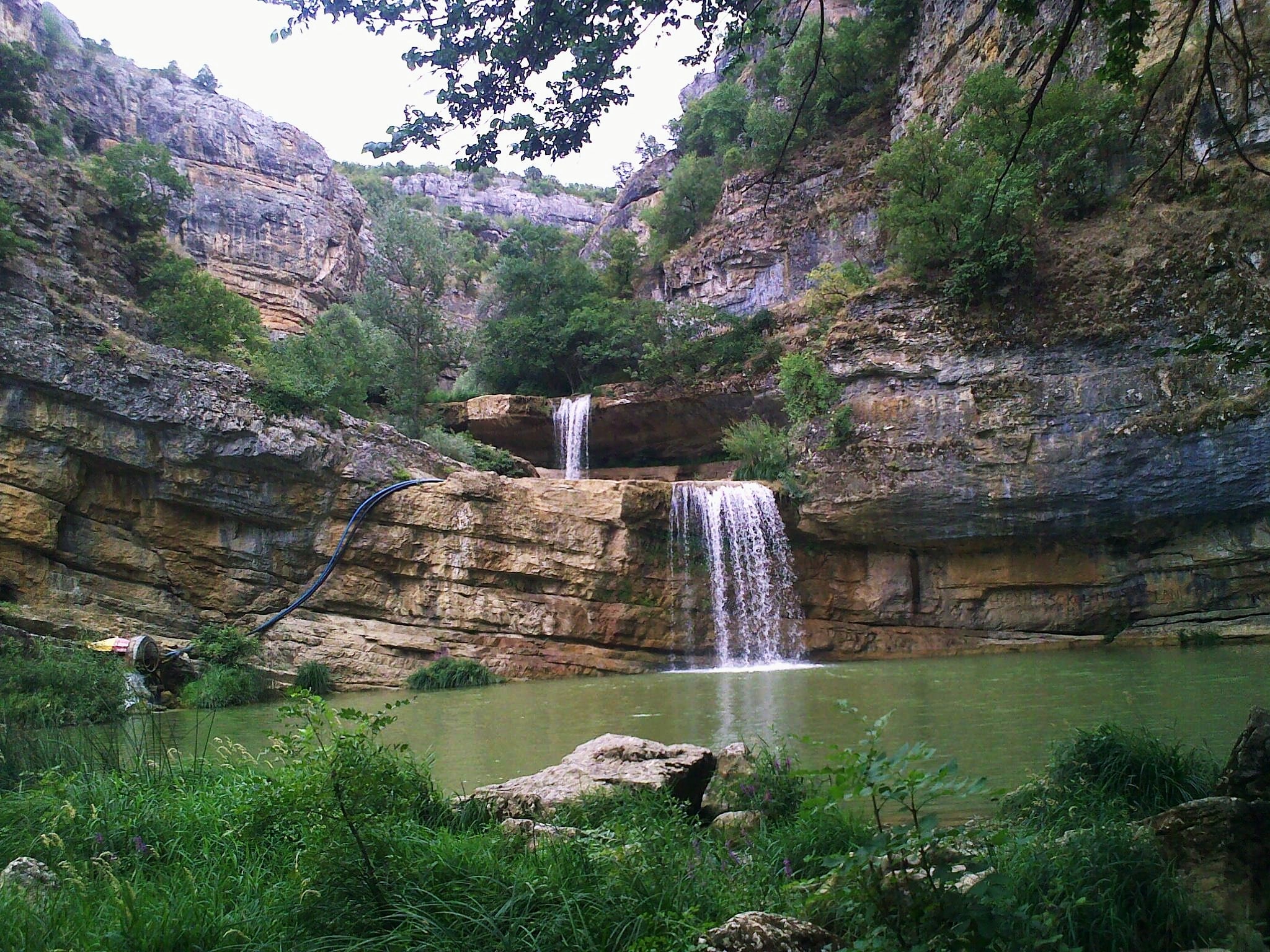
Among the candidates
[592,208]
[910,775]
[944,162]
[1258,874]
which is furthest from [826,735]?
[592,208]

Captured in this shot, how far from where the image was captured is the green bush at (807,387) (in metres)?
17.7

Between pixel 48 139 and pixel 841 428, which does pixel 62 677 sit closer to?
pixel 841 428

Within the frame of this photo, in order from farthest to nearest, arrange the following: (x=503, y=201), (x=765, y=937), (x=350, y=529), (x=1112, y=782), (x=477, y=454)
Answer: (x=503, y=201) < (x=477, y=454) < (x=350, y=529) < (x=1112, y=782) < (x=765, y=937)

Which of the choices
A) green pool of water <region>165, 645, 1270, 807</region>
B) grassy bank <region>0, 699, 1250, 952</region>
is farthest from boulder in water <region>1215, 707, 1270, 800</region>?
Answer: green pool of water <region>165, 645, 1270, 807</region>

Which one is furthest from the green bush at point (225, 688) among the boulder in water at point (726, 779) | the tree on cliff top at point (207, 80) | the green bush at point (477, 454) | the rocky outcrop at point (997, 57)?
the tree on cliff top at point (207, 80)

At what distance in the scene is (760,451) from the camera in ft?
62.2

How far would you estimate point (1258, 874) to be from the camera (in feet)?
8.44

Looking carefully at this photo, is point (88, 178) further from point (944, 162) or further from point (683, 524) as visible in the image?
point (944, 162)

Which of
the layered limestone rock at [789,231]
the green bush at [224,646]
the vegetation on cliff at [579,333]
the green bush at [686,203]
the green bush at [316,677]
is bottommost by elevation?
the green bush at [316,677]

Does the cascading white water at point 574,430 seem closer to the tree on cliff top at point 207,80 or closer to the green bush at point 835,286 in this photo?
the green bush at point 835,286

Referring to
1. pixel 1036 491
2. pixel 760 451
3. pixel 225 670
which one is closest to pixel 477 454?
pixel 760 451

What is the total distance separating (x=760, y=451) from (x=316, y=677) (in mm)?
10476

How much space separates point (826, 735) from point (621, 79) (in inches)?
196

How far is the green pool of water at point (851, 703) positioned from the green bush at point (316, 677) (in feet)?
1.89
